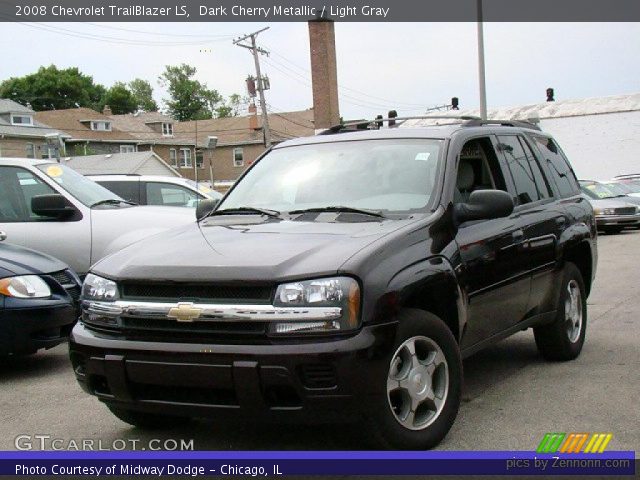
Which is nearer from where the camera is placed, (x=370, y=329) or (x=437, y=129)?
(x=370, y=329)

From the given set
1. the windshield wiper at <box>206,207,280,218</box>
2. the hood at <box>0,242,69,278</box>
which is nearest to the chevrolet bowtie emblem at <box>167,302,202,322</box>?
the windshield wiper at <box>206,207,280,218</box>

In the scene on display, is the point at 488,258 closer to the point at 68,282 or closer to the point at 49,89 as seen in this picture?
the point at 68,282

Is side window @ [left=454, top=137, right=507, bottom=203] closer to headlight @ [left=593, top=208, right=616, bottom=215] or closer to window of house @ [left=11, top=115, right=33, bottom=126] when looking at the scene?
headlight @ [left=593, top=208, right=616, bottom=215]

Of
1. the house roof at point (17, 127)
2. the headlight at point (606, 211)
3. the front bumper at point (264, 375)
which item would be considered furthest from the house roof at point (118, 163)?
the front bumper at point (264, 375)

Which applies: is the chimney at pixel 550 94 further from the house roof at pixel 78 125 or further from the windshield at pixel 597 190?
the house roof at pixel 78 125

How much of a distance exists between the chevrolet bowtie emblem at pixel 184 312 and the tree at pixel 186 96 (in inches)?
4200

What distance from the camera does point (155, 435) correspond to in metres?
4.86

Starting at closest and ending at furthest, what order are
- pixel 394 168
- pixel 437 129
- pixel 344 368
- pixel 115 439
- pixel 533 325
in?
pixel 344 368 < pixel 115 439 < pixel 394 168 < pixel 437 129 < pixel 533 325

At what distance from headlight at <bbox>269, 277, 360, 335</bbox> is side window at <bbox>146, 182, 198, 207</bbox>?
345 inches

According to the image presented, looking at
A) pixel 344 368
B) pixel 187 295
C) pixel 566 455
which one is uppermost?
pixel 187 295

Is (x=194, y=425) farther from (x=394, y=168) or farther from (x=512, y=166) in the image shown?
(x=512, y=166)

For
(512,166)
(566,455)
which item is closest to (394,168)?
(512,166)

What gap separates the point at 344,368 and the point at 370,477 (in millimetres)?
615

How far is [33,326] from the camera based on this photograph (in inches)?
254
